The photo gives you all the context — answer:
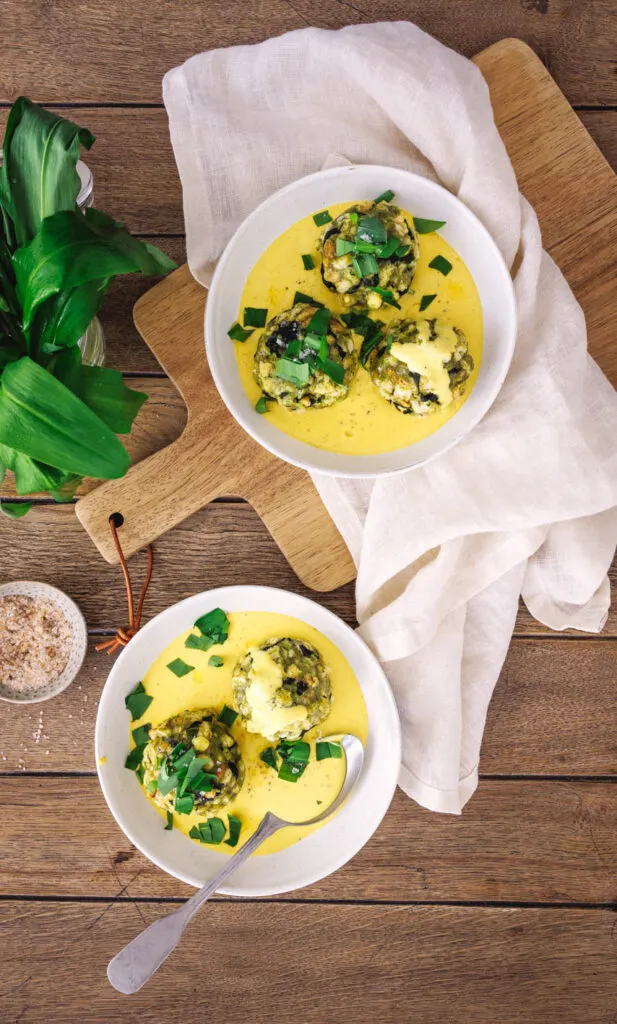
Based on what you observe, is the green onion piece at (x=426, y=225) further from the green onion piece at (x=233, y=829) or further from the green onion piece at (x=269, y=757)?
the green onion piece at (x=233, y=829)

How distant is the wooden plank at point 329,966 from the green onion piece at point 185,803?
48 cm

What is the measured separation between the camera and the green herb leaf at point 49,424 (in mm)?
1363

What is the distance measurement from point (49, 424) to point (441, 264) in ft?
3.09

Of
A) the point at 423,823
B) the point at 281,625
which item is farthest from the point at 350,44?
the point at 423,823

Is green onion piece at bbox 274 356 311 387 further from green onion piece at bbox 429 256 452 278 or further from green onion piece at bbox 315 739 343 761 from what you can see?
green onion piece at bbox 315 739 343 761

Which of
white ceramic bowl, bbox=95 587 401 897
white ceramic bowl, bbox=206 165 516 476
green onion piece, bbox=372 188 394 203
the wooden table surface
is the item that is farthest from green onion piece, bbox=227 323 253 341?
white ceramic bowl, bbox=95 587 401 897

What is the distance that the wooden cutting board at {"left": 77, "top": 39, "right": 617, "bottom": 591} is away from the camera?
1862 millimetres

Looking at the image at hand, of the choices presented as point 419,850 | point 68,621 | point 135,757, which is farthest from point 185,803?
point 419,850

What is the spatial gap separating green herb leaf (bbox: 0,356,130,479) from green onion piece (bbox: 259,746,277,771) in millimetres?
857

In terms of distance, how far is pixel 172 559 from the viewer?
6.68ft

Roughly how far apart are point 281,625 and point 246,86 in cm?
124

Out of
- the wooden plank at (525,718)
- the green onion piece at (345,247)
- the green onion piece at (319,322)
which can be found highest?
the green onion piece at (345,247)

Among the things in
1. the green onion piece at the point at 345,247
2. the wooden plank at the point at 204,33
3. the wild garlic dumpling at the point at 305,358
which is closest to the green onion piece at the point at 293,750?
the wild garlic dumpling at the point at 305,358

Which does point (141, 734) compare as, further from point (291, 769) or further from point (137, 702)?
point (291, 769)
